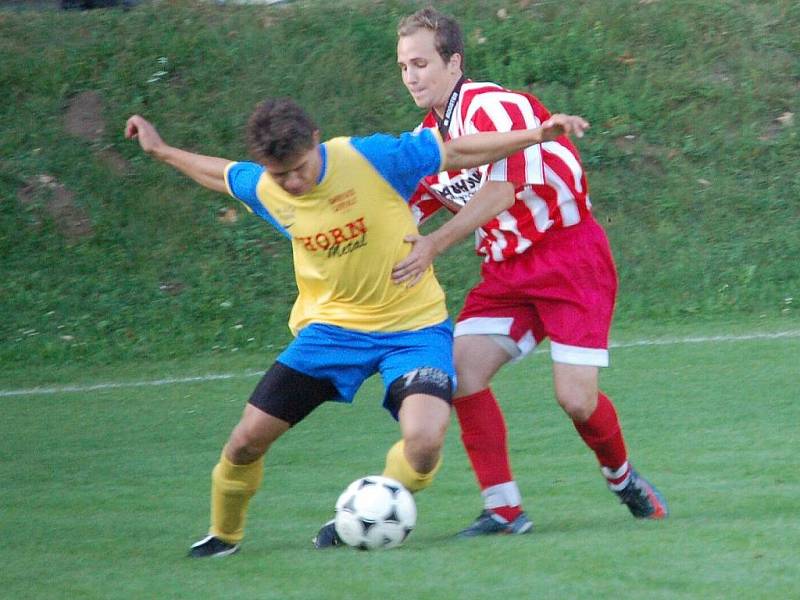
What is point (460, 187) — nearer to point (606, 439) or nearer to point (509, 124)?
point (509, 124)

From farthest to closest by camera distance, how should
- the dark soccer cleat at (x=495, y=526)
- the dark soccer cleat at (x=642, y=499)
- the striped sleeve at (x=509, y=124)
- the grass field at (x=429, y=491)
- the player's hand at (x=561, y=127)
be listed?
1. the dark soccer cleat at (x=642, y=499)
2. the dark soccer cleat at (x=495, y=526)
3. the striped sleeve at (x=509, y=124)
4. the player's hand at (x=561, y=127)
5. the grass field at (x=429, y=491)

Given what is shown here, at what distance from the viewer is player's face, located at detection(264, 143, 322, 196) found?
441cm

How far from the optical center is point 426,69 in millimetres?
5000

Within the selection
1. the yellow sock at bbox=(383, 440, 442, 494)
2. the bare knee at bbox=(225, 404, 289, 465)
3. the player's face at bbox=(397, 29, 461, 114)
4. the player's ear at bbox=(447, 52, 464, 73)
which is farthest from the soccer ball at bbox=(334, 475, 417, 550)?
the player's ear at bbox=(447, 52, 464, 73)

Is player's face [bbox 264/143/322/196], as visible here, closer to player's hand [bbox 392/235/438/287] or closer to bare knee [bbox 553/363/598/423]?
player's hand [bbox 392/235/438/287]

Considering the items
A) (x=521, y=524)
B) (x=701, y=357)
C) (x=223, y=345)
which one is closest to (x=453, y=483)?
(x=521, y=524)

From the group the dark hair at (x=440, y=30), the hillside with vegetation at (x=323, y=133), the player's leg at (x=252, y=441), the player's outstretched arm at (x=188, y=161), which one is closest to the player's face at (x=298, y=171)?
the player's outstretched arm at (x=188, y=161)

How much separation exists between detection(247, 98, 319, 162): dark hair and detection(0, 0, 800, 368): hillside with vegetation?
5657mm

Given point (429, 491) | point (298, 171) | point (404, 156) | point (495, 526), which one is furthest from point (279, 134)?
point (429, 491)

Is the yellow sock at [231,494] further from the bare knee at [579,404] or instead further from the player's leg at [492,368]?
the bare knee at [579,404]

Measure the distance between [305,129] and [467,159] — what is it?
58cm

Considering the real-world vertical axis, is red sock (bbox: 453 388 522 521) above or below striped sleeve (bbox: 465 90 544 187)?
below

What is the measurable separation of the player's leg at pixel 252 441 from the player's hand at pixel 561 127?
3.76 ft

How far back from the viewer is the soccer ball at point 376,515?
4.51m
